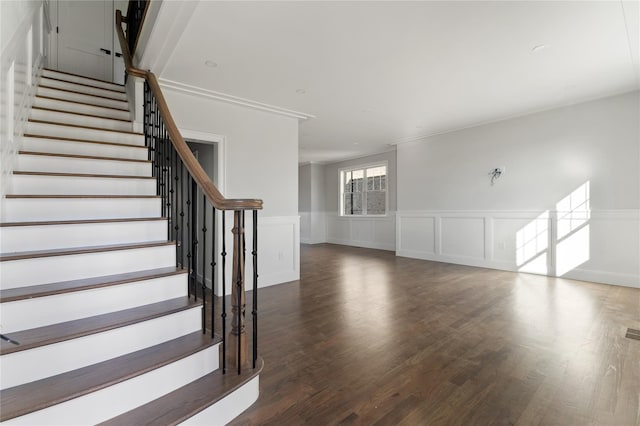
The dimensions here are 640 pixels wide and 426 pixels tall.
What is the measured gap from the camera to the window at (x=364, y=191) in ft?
26.6

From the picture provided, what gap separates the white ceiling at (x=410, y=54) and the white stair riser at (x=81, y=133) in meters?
0.84

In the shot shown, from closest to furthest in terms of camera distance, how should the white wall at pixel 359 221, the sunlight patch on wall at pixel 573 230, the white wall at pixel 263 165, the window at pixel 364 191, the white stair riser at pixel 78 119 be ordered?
the white stair riser at pixel 78 119
the white wall at pixel 263 165
the sunlight patch on wall at pixel 573 230
the white wall at pixel 359 221
the window at pixel 364 191

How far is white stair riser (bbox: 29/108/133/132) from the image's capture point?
109 inches

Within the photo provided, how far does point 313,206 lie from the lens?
31.3 ft

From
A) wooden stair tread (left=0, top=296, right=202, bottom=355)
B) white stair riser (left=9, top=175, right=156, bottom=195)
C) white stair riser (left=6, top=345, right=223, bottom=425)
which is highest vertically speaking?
white stair riser (left=9, top=175, right=156, bottom=195)

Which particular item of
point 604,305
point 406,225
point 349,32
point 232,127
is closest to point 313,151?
point 406,225

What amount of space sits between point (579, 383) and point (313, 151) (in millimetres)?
6756

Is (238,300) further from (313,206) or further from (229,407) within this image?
(313,206)

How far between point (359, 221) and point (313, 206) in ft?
5.69

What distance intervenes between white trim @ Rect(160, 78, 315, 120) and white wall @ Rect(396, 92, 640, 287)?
10.5ft

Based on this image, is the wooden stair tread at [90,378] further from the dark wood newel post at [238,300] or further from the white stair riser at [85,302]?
the white stair riser at [85,302]

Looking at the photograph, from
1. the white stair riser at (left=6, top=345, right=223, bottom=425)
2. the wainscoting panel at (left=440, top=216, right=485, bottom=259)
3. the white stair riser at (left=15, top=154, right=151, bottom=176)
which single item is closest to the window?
the wainscoting panel at (left=440, top=216, right=485, bottom=259)

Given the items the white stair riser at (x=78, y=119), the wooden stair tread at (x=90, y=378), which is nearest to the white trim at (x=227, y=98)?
the white stair riser at (x=78, y=119)

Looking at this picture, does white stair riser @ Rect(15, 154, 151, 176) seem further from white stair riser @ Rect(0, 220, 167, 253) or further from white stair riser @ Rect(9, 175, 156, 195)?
white stair riser @ Rect(0, 220, 167, 253)
